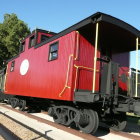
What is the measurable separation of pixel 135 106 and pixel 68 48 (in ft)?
10.2

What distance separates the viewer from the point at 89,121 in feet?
24.3

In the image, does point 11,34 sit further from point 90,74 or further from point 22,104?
point 90,74

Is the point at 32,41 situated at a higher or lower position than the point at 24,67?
higher

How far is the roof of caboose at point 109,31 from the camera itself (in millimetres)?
7277

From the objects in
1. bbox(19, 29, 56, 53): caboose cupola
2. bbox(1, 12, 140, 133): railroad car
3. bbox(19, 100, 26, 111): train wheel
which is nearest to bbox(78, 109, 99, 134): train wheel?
bbox(1, 12, 140, 133): railroad car

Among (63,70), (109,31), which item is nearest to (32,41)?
(63,70)

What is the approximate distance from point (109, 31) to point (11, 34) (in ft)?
100

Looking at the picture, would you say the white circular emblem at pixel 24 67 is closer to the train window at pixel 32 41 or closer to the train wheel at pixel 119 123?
the train window at pixel 32 41

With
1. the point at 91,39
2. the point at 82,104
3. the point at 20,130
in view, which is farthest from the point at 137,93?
the point at 20,130

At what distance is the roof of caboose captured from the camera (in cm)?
728

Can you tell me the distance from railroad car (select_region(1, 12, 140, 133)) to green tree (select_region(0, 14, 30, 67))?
26574mm

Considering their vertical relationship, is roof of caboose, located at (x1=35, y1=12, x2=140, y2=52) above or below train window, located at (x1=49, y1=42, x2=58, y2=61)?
above

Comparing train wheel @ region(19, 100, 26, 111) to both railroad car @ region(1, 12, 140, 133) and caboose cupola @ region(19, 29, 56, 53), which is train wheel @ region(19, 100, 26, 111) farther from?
caboose cupola @ region(19, 29, 56, 53)

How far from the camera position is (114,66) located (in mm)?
7875
